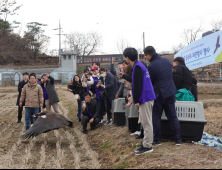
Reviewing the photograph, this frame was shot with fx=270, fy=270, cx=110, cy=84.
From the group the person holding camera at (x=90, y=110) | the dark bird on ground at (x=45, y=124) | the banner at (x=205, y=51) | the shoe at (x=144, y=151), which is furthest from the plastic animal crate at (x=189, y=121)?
the banner at (x=205, y=51)

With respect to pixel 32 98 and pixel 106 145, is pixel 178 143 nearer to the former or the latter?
pixel 106 145

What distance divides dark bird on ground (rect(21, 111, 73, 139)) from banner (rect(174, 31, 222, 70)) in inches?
203

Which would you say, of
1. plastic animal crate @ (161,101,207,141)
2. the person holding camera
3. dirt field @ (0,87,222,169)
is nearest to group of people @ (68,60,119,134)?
the person holding camera

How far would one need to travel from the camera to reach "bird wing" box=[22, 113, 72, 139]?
5.81m

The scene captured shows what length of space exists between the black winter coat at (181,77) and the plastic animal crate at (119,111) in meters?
1.77

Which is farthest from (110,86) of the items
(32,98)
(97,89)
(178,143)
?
(178,143)

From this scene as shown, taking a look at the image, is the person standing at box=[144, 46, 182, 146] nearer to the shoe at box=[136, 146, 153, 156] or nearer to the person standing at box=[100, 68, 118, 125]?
the shoe at box=[136, 146, 153, 156]

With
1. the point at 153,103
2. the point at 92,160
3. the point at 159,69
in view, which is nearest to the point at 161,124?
the point at 153,103

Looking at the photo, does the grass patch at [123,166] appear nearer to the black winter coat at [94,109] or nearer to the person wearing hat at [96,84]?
the black winter coat at [94,109]

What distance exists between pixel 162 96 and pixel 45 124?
110 inches

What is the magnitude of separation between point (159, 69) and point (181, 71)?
3.44 ft

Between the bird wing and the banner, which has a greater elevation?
the banner

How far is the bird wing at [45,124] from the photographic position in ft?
19.1

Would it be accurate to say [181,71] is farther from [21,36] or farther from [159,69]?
[21,36]
